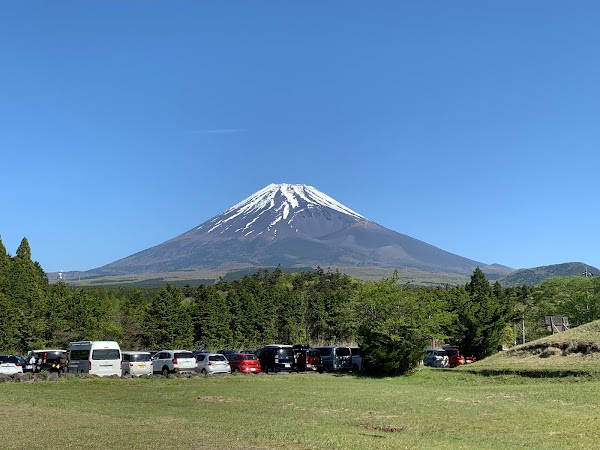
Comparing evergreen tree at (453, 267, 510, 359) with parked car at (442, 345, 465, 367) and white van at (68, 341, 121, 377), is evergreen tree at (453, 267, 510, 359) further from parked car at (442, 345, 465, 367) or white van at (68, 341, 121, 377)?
white van at (68, 341, 121, 377)

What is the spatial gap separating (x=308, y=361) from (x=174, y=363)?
8.28 m

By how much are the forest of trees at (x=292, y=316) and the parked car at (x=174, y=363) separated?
9.48 metres

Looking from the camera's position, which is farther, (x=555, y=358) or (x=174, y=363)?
(x=174, y=363)

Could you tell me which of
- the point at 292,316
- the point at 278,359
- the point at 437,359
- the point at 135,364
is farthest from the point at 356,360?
the point at 292,316

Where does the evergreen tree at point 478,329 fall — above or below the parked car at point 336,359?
above

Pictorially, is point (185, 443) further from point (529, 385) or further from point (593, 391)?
point (529, 385)

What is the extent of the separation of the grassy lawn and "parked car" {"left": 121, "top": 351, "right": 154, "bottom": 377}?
5.67 m

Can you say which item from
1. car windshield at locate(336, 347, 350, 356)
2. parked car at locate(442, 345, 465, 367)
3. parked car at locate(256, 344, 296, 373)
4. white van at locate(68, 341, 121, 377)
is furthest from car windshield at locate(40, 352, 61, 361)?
parked car at locate(442, 345, 465, 367)

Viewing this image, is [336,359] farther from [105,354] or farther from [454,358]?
[105,354]

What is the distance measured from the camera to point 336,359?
38.5 m

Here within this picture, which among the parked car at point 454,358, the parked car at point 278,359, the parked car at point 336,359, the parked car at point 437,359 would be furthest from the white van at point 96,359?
the parked car at point 454,358

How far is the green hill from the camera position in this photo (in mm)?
29711

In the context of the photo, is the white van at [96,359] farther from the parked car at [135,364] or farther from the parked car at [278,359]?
the parked car at [278,359]

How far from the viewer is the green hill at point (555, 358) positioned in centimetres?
2971
